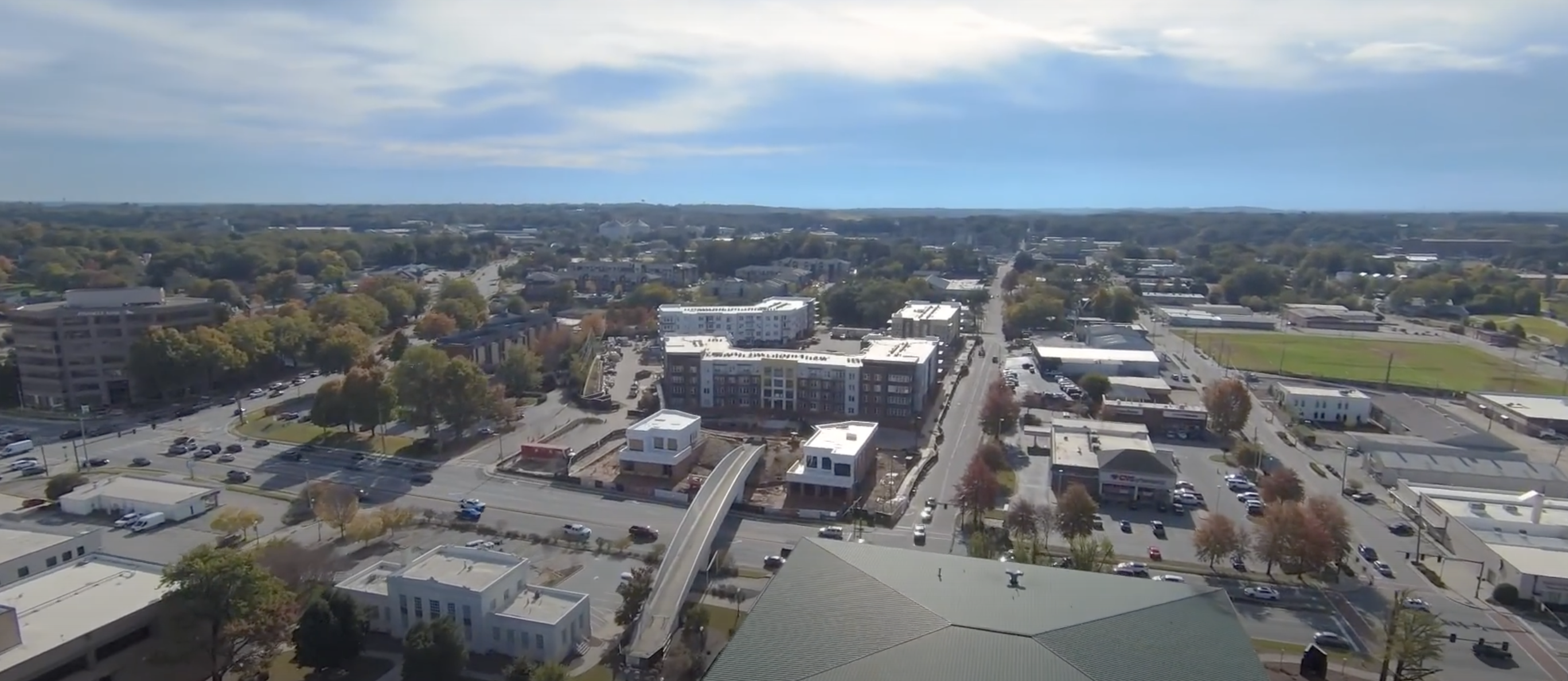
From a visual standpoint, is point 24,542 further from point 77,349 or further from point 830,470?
point 77,349

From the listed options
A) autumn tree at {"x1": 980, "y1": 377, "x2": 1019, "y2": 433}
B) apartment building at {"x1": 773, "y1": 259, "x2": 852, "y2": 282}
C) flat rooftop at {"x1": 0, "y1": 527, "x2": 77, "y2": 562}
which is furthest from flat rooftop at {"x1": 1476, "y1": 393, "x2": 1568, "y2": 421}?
apartment building at {"x1": 773, "y1": 259, "x2": 852, "y2": 282}

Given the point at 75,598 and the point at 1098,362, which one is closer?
the point at 75,598

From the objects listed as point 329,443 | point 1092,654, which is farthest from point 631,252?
point 1092,654

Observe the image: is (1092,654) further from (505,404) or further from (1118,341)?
(1118,341)

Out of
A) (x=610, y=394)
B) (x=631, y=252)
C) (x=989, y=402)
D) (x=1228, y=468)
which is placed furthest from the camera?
(x=631, y=252)

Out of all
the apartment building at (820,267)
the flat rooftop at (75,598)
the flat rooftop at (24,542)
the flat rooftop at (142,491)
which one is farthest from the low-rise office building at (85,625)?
the apartment building at (820,267)

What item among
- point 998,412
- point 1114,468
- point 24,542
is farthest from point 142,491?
point 1114,468

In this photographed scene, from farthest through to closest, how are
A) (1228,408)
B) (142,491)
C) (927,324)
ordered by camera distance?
(927,324)
(1228,408)
(142,491)
